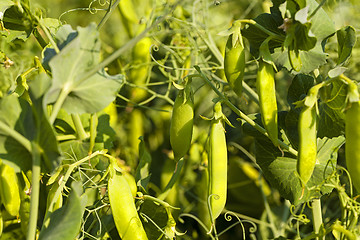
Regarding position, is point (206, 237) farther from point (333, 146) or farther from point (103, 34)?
point (103, 34)

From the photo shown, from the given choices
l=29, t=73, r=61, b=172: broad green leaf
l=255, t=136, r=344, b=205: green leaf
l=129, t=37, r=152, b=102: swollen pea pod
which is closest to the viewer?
l=29, t=73, r=61, b=172: broad green leaf

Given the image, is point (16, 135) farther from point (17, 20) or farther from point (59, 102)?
point (17, 20)

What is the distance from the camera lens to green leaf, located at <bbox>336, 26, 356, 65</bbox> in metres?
0.60

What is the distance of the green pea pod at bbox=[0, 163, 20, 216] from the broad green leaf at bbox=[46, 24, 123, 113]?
0.72 feet

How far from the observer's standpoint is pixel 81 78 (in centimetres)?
47

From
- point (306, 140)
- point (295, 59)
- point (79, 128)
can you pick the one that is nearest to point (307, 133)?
point (306, 140)

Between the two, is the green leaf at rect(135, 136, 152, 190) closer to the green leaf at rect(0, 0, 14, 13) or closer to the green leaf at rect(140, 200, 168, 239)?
the green leaf at rect(140, 200, 168, 239)

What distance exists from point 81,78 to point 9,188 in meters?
0.28

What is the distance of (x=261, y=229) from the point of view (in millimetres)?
965

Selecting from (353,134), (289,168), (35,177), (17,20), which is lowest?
(289,168)

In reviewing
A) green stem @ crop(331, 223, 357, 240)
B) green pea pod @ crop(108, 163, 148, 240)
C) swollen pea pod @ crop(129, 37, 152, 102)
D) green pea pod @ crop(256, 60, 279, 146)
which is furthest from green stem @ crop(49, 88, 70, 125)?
swollen pea pod @ crop(129, 37, 152, 102)

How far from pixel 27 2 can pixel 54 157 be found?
0.27 metres

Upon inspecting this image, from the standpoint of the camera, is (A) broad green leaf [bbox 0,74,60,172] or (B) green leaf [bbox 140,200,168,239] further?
(B) green leaf [bbox 140,200,168,239]

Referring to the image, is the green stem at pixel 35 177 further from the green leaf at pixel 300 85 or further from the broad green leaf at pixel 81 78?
the green leaf at pixel 300 85
